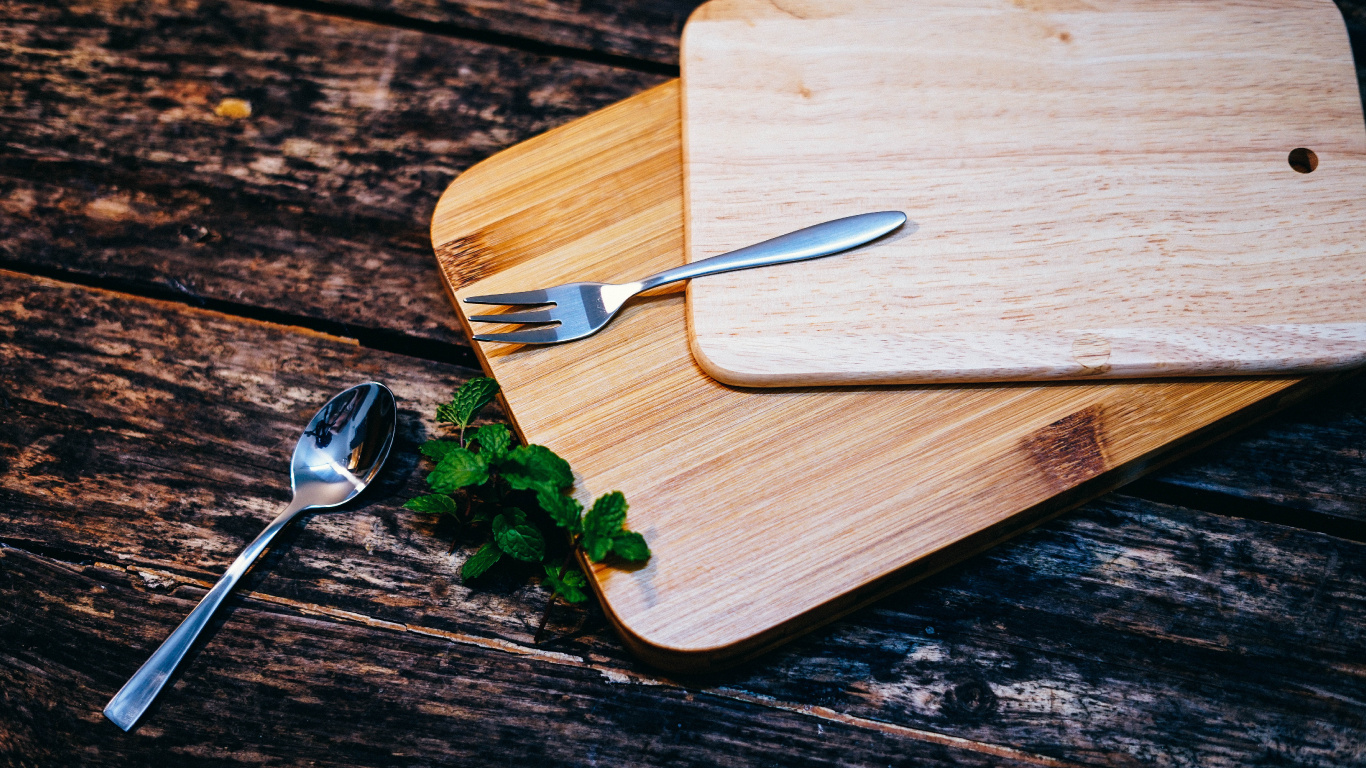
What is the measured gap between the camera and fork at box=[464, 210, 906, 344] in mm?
1026

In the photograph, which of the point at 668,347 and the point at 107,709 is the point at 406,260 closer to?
the point at 668,347

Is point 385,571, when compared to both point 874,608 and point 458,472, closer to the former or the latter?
point 458,472

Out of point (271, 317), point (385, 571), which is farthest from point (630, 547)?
point (271, 317)

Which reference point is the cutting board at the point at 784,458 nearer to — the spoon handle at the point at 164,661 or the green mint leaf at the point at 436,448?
the green mint leaf at the point at 436,448

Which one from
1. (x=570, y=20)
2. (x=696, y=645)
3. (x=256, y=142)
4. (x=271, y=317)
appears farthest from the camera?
(x=570, y=20)

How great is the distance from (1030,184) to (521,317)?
705mm

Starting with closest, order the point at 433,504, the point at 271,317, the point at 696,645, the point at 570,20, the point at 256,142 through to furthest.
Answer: the point at 696,645, the point at 433,504, the point at 271,317, the point at 256,142, the point at 570,20

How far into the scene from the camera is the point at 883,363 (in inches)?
38.5

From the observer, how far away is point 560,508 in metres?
0.91

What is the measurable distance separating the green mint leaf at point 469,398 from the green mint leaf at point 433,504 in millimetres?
96

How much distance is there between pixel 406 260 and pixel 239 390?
31 centimetres

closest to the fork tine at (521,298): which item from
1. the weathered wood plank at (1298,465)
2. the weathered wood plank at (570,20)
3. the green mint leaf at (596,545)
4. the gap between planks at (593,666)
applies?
the green mint leaf at (596,545)

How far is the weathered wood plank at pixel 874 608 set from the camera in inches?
39.0

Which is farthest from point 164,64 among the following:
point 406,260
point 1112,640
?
point 1112,640
